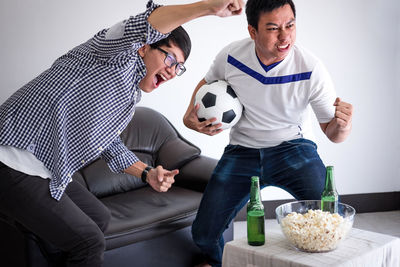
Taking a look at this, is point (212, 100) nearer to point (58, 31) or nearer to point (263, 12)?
point (263, 12)

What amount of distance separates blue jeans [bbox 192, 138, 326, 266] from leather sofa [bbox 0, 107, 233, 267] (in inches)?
11.8

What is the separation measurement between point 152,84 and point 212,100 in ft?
1.37

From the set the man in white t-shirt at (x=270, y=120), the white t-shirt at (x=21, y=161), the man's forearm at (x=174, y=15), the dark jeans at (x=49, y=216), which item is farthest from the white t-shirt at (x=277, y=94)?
the white t-shirt at (x=21, y=161)

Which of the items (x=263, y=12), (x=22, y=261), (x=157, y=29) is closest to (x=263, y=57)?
(x=263, y=12)

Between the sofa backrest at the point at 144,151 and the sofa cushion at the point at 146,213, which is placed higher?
the sofa backrest at the point at 144,151

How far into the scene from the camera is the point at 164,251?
2.81 m

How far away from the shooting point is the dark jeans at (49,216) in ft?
6.24

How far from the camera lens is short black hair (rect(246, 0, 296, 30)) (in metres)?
2.37

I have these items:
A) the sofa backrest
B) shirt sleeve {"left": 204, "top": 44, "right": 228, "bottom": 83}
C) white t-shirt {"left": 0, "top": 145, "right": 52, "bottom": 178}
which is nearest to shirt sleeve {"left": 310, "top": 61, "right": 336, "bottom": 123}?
shirt sleeve {"left": 204, "top": 44, "right": 228, "bottom": 83}

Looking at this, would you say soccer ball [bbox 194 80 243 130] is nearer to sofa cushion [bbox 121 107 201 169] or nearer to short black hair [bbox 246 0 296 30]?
short black hair [bbox 246 0 296 30]

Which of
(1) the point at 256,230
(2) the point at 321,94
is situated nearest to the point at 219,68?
(2) the point at 321,94

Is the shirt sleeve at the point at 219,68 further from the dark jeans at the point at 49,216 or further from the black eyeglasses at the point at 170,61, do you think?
the dark jeans at the point at 49,216

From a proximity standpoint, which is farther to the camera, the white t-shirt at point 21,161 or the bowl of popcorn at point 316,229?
the white t-shirt at point 21,161

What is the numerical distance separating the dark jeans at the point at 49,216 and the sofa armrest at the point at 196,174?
117 centimetres
